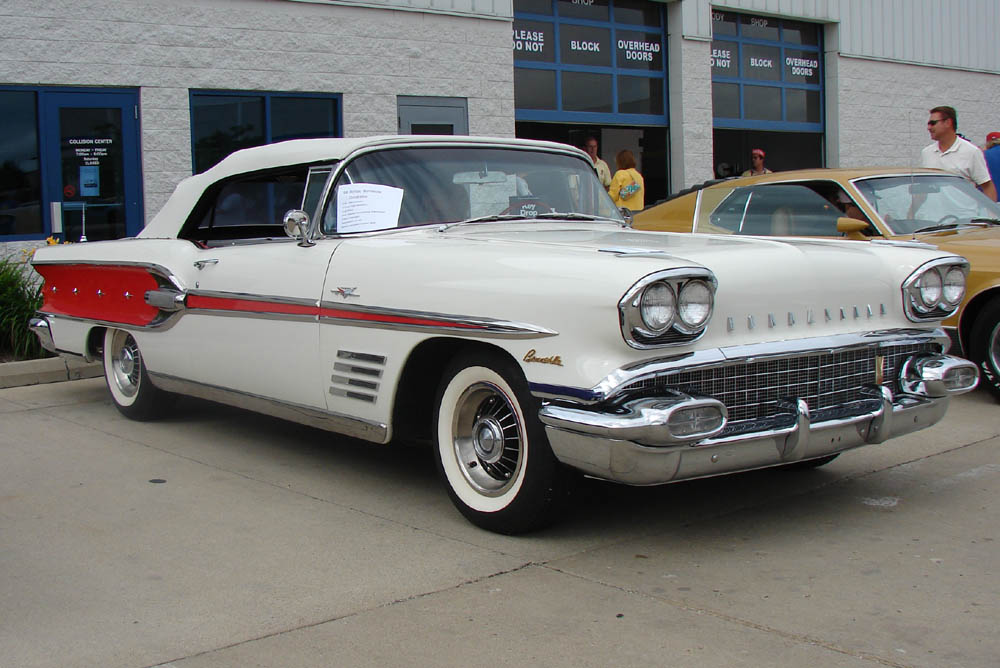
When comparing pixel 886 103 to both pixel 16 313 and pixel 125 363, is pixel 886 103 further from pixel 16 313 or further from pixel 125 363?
pixel 125 363

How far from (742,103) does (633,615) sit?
46.0 ft

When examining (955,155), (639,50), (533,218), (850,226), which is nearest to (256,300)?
(533,218)

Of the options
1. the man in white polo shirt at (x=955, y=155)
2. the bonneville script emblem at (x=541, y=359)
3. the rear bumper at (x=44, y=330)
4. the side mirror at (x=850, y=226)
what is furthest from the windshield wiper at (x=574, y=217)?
the man in white polo shirt at (x=955, y=155)

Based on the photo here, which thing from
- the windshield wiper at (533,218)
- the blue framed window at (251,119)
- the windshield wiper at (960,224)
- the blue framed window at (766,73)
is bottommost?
the windshield wiper at (533,218)

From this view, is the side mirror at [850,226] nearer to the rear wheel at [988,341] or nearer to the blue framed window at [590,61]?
the rear wheel at [988,341]

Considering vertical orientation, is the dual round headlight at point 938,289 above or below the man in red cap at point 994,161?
below

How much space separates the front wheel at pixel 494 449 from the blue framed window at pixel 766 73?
12.6 m

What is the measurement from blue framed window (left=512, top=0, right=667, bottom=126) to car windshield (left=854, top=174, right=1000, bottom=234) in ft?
23.5

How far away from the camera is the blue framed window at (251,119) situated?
10969mm

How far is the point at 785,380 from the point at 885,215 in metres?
3.36

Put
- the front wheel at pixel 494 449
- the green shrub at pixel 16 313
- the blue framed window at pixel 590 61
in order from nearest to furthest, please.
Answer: the front wheel at pixel 494 449, the green shrub at pixel 16 313, the blue framed window at pixel 590 61

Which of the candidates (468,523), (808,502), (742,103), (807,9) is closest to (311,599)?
(468,523)

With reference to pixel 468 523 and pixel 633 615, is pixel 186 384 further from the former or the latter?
pixel 633 615

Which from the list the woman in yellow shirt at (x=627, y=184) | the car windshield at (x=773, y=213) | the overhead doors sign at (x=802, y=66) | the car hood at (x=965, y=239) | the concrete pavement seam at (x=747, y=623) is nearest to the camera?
the concrete pavement seam at (x=747, y=623)
